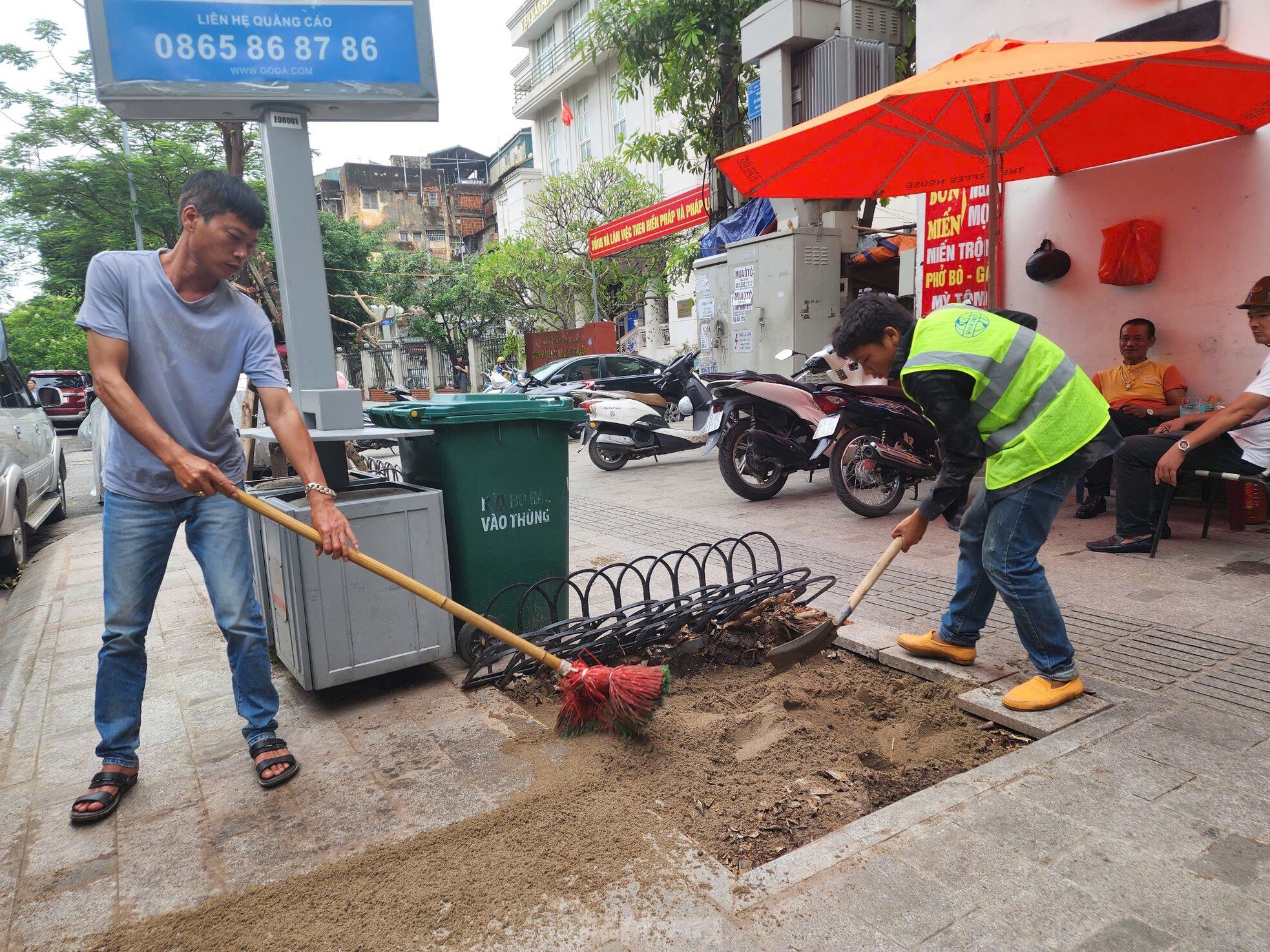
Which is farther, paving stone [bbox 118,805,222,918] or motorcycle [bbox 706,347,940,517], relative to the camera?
motorcycle [bbox 706,347,940,517]

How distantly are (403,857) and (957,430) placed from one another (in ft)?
7.37

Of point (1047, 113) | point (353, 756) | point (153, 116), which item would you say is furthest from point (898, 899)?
point (1047, 113)

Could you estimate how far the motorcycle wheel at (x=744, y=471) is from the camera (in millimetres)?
7176

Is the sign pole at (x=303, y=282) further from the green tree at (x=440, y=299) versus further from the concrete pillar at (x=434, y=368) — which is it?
the concrete pillar at (x=434, y=368)

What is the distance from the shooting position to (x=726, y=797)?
2.47 m

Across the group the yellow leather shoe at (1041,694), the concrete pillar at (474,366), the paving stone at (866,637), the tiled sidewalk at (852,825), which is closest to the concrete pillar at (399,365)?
the concrete pillar at (474,366)

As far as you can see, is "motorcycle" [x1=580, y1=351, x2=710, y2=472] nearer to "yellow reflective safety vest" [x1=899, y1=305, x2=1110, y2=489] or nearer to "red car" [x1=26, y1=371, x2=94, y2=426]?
"yellow reflective safety vest" [x1=899, y1=305, x2=1110, y2=489]

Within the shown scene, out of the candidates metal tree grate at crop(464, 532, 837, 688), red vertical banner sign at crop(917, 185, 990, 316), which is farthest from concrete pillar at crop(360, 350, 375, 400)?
metal tree grate at crop(464, 532, 837, 688)

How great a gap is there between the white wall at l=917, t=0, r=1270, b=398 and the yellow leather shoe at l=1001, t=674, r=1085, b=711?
155 inches

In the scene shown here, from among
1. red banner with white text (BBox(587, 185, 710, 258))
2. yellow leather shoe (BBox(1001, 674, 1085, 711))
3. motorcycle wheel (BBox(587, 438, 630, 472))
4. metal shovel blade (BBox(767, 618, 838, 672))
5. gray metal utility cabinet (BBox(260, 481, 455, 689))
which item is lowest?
motorcycle wheel (BBox(587, 438, 630, 472))

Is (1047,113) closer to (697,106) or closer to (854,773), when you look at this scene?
(854,773)

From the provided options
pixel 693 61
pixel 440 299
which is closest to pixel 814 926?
pixel 693 61

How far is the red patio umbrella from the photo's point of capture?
14.2ft

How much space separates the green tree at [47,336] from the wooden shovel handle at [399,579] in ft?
132
